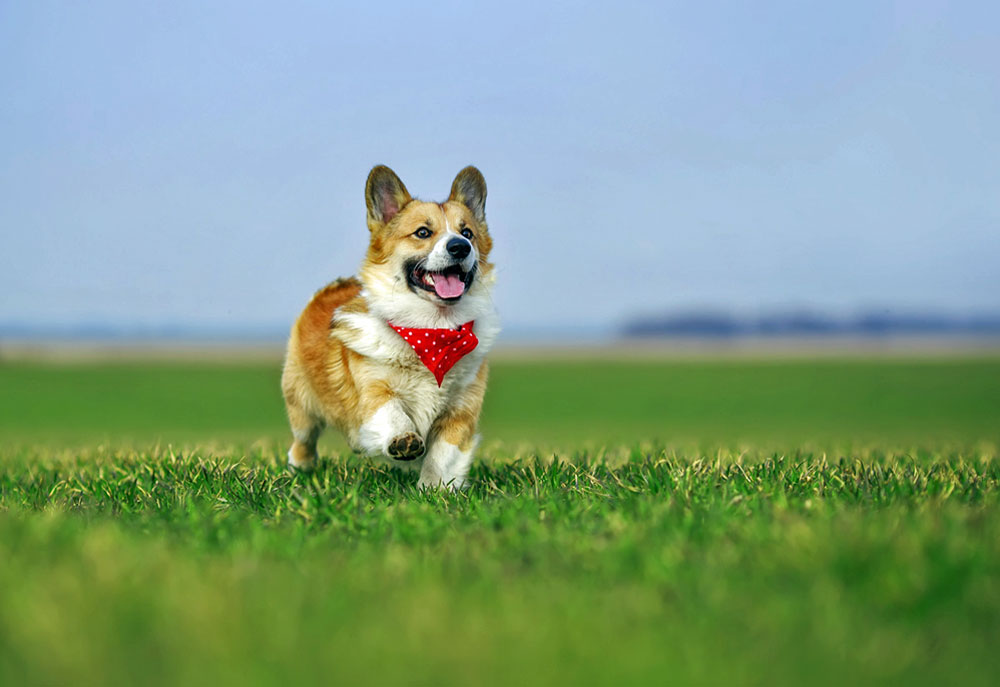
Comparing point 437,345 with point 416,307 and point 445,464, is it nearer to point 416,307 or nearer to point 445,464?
point 416,307

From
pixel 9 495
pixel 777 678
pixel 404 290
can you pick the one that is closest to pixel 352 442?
pixel 404 290

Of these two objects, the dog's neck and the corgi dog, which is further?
the dog's neck

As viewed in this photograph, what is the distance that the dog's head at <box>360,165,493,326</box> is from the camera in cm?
504

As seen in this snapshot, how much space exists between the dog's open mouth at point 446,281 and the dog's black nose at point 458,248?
5.2 inches

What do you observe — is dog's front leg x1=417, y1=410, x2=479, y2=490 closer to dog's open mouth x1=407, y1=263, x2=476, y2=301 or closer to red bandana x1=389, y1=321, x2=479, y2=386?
red bandana x1=389, y1=321, x2=479, y2=386

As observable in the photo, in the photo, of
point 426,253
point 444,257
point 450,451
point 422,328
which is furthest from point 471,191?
point 450,451

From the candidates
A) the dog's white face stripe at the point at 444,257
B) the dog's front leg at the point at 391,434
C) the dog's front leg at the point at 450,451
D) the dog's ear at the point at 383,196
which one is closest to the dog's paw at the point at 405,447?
the dog's front leg at the point at 391,434

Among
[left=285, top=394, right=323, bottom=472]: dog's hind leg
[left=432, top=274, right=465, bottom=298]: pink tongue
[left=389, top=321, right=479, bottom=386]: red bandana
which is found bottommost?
[left=285, top=394, right=323, bottom=472]: dog's hind leg

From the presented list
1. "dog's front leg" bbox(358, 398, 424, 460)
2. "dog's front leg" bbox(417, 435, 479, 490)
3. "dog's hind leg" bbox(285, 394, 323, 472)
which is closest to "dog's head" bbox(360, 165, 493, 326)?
"dog's front leg" bbox(358, 398, 424, 460)

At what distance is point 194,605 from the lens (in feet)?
9.23

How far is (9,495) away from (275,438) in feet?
8.74

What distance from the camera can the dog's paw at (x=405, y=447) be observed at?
475cm

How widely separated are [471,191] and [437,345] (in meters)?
0.97

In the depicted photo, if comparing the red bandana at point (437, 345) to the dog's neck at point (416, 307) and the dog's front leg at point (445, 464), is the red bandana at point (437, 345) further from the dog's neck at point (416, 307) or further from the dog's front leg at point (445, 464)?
the dog's front leg at point (445, 464)
